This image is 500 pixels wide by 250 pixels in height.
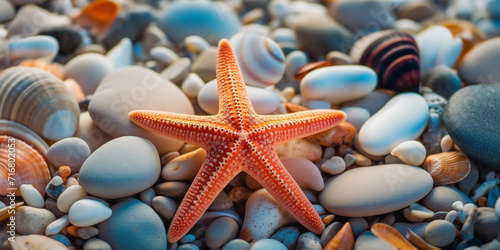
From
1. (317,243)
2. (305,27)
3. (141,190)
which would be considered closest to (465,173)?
(317,243)

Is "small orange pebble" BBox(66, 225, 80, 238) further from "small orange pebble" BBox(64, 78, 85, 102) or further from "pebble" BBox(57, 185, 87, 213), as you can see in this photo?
"small orange pebble" BBox(64, 78, 85, 102)

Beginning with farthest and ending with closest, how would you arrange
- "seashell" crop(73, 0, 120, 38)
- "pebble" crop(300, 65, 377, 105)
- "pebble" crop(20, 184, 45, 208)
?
"seashell" crop(73, 0, 120, 38), "pebble" crop(300, 65, 377, 105), "pebble" crop(20, 184, 45, 208)

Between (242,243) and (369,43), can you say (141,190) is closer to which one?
(242,243)

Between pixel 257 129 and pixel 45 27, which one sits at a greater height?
pixel 45 27

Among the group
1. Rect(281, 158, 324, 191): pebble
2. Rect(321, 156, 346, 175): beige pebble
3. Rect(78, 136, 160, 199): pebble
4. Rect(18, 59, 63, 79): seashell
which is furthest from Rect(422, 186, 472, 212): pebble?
Rect(18, 59, 63, 79): seashell

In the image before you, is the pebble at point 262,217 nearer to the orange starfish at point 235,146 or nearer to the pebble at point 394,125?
the orange starfish at point 235,146

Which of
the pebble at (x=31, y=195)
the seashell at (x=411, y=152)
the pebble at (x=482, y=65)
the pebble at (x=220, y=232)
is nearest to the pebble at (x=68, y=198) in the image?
the pebble at (x=31, y=195)
